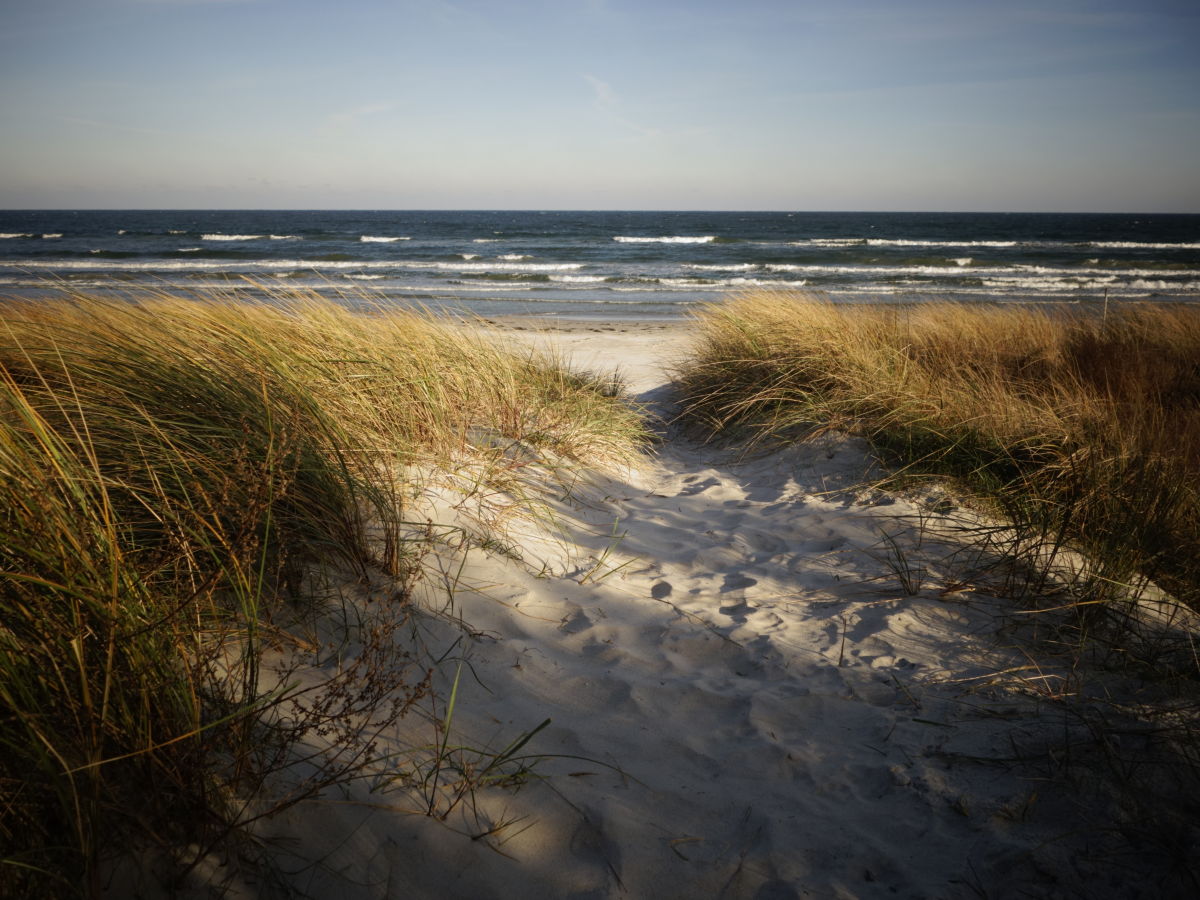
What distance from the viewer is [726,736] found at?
192cm

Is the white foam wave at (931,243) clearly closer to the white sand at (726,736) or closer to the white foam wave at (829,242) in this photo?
the white foam wave at (829,242)

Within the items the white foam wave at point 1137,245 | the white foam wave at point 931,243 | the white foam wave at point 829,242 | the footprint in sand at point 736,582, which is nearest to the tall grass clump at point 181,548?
the footprint in sand at point 736,582

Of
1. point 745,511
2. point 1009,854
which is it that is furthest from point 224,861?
point 745,511

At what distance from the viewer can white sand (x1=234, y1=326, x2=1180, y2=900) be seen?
1470 millimetres

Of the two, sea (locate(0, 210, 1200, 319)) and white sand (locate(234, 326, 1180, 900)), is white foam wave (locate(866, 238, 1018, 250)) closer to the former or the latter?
sea (locate(0, 210, 1200, 319))

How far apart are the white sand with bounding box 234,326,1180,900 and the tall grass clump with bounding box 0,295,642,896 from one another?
0.80 feet

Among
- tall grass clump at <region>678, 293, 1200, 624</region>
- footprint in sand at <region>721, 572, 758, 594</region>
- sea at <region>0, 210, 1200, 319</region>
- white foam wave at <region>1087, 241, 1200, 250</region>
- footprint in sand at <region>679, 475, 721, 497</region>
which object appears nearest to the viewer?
tall grass clump at <region>678, 293, 1200, 624</region>

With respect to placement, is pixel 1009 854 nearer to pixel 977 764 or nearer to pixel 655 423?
pixel 977 764

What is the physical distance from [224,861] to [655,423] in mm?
4557

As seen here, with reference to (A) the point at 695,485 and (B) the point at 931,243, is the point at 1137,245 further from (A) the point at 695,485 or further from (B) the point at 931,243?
(A) the point at 695,485

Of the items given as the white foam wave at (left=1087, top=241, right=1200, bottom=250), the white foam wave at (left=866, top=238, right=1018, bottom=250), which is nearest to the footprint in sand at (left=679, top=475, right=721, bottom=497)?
the white foam wave at (left=866, top=238, right=1018, bottom=250)

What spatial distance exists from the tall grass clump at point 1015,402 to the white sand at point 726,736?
61 centimetres

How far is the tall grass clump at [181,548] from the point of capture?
4.11 feet

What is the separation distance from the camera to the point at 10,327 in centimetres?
318
